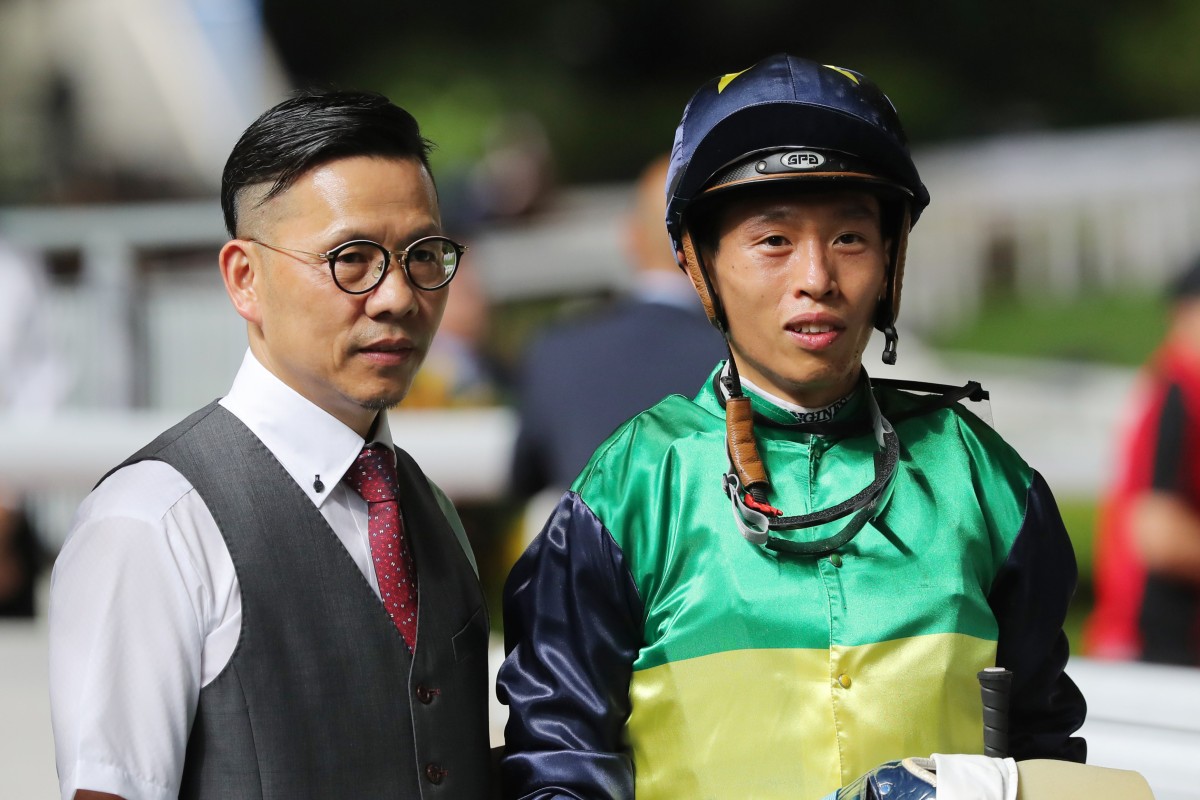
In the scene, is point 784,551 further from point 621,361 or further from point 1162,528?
point 1162,528

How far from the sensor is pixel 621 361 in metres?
4.29

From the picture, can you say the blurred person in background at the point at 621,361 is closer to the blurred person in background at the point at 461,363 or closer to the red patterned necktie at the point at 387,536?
the blurred person in background at the point at 461,363

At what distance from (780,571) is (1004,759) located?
1.18ft

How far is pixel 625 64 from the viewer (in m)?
15.9

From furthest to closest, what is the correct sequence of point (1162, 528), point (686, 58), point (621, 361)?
point (686, 58)
point (1162, 528)
point (621, 361)

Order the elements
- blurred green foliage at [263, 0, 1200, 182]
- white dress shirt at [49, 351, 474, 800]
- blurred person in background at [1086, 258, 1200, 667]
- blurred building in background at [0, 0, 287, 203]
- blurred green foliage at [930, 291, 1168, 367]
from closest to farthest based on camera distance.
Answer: white dress shirt at [49, 351, 474, 800]
blurred person in background at [1086, 258, 1200, 667]
blurred green foliage at [930, 291, 1168, 367]
blurred building in background at [0, 0, 287, 203]
blurred green foliage at [263, 0, 1200, 182]

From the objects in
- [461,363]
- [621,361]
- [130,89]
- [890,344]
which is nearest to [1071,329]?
[461,363]

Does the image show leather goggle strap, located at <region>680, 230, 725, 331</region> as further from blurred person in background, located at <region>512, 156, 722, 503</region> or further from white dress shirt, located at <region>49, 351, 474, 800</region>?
blurred person in background, located at <region>512, 156, 722, 503</region>

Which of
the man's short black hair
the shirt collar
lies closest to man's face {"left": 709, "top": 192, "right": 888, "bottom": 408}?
the man's short black hair

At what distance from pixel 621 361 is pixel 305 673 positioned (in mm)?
2562

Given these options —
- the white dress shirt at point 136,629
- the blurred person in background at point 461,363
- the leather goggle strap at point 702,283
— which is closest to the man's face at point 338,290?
the white dress shirt at point 136,629

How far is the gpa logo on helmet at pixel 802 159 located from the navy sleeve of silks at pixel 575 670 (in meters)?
0.53

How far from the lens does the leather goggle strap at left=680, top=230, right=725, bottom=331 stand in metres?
2.04

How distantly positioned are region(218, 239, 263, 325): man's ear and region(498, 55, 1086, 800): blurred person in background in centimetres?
49
